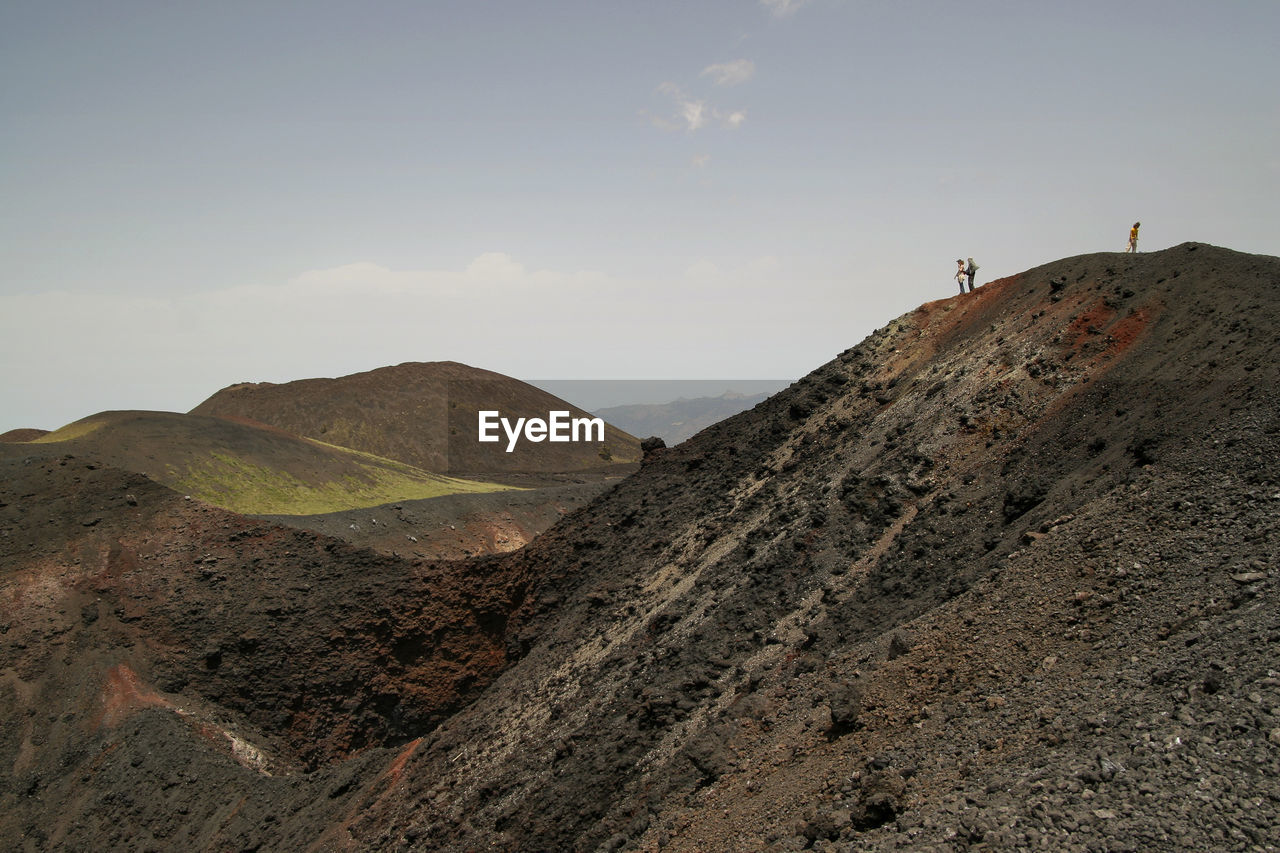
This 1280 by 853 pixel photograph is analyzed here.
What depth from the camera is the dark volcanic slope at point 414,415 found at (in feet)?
213

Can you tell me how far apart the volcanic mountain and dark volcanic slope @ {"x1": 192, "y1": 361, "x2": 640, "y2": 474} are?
38.6 meters

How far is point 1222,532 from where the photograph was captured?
26.2 ft

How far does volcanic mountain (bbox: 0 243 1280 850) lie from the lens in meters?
6.58

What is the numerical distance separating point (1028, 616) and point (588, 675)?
7922 mm

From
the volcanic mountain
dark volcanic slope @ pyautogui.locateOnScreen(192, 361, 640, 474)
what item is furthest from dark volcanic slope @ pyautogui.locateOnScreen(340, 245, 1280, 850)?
dark volcanic slope @ pyautogui.locateOnScreen(192, 361, 640, 474)

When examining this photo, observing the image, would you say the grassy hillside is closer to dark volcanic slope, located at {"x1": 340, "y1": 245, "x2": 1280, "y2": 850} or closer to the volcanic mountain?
the volcanic mountain

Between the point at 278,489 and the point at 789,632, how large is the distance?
86.7 ft

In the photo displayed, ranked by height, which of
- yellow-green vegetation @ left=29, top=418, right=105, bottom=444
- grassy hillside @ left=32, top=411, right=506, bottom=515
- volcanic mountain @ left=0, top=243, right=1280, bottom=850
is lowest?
volcanic mountain @ left=0, top=243, right=1280, bottom=850

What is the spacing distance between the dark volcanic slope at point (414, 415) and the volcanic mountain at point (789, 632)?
126ft

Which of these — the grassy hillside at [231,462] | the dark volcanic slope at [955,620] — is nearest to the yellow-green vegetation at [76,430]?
the grassy hillside at [231,462]

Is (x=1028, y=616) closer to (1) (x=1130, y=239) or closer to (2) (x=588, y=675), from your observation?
(2) (x=588, y=675)

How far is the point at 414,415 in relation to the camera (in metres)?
68.5

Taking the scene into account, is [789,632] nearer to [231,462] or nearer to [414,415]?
[231,462]

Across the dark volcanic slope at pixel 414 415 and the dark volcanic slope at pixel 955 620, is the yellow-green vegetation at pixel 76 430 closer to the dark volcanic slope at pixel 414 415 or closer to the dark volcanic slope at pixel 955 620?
the dark volcanic slope at pixel 955 620
